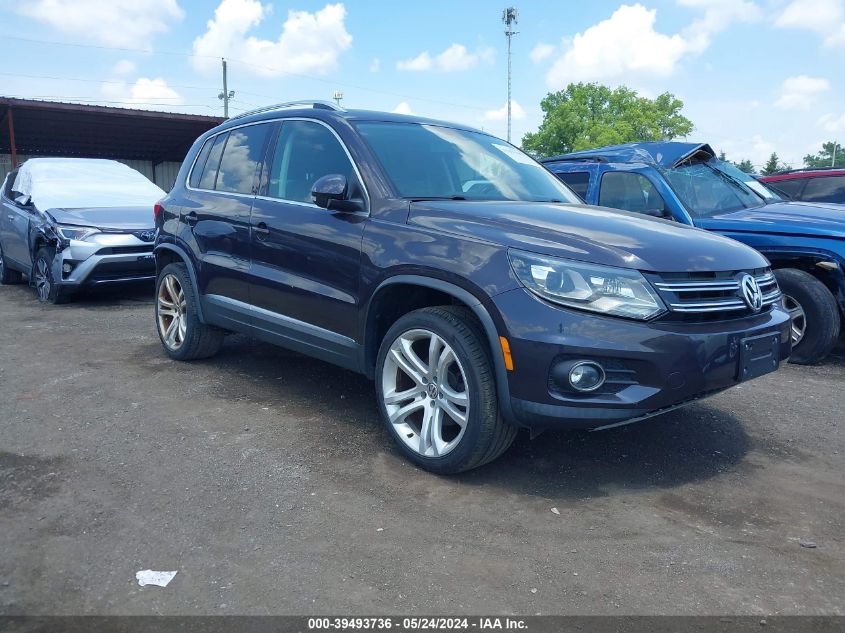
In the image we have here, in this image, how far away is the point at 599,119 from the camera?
64062 mm

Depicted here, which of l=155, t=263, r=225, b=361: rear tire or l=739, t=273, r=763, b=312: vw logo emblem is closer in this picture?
l=739, t=273, r=763, b=312: vw logo emblem

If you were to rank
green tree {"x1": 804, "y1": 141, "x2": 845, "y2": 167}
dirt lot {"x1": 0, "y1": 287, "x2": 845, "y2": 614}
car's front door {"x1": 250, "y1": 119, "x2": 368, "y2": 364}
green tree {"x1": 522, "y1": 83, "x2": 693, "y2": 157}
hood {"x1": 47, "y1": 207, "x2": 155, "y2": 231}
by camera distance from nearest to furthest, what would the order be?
dirt lot {"x1": 0, "y1": 287, "x2": 845, "y2": 614} → car's front door {"x1": 250, "y1": 119, "x2": 368, "y2": 364} → hood {"x1": 47, "y1": 207, "x2": 155, "y2": 231} → green tree {"x1": 522, "y1": 83, "x2": 693, "y2": 157} → green tree {"x1": 804, "y1": 141, "x2": 845, "y2": 167}

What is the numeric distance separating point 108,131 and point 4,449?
20.4m

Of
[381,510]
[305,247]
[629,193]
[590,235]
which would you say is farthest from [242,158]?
[629,193]

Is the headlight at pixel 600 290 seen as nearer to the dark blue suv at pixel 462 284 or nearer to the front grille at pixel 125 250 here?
the dark blue suv at pixel 462 284

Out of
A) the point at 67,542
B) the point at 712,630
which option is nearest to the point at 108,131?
the point at 67,542

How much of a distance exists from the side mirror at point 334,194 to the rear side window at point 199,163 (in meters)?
1.90

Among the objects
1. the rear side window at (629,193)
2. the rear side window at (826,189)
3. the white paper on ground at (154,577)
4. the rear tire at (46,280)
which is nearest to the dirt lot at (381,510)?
the white paper on ground at (154,577)

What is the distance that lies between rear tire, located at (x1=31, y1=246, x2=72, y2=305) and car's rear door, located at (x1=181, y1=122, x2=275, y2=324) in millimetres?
3762

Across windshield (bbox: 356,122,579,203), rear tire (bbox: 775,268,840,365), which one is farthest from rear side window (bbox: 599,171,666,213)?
windshield (bbox: 356,122,579,203)

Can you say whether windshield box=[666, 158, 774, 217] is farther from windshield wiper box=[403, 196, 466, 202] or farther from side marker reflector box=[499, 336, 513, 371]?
side marker reflector box=[499, 336, 513, 371]

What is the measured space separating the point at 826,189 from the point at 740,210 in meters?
3.76

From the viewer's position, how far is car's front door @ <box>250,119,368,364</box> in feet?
13.2

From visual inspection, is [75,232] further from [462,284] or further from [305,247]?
[462,284]
